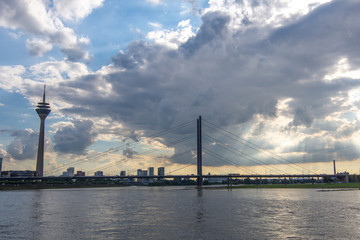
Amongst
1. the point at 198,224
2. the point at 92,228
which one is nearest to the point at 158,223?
the point at 198,224

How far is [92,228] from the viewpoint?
2862 centimetres

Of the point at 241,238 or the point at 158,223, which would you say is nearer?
the point at 241,238

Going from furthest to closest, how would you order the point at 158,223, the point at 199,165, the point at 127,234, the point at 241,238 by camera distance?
the point at 199,165 → the point at 158,223 → the point at 127,234 → the point at 241,238

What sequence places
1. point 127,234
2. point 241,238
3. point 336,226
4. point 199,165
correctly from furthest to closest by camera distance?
point 199,165 < point 336,226 < point 127,234 < point 241,238

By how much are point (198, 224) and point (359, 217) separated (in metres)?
17.9

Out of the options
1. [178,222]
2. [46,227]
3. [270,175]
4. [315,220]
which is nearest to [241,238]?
[178,222]

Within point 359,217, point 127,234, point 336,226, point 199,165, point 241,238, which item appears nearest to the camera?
point 241,238

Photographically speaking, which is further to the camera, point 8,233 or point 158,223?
point 158,223

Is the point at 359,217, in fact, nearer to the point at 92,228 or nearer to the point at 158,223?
the point at 158,223

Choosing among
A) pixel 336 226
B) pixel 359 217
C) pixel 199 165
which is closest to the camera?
pixel 336 226

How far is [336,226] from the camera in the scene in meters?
28.6

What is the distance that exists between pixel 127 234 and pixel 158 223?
620 centimetres

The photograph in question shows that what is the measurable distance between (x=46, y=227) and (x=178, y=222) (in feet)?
39.8

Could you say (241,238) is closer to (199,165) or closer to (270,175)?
(199,165)
